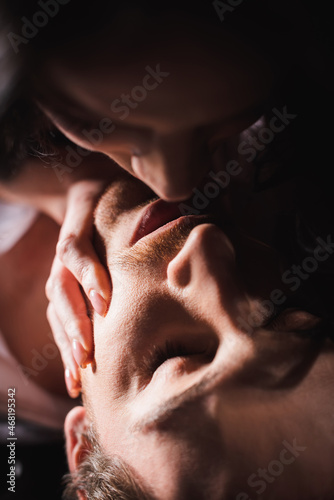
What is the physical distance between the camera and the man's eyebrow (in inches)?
17.5

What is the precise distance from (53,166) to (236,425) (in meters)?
0.32

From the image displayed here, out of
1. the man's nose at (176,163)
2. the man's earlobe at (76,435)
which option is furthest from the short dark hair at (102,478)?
the man's nose at (176,163)

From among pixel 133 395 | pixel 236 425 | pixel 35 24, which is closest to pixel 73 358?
pixel 133 395

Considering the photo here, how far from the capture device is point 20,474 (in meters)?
0.66

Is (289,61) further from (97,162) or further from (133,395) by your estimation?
(133,395)

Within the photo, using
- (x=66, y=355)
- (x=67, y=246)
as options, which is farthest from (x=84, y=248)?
(x=66, y=355)

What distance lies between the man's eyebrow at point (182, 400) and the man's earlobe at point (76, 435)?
0.17m

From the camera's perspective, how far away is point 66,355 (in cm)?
57

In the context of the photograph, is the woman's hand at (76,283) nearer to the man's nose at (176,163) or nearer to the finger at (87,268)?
the finger at (87,268)

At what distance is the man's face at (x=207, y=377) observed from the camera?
0.43m

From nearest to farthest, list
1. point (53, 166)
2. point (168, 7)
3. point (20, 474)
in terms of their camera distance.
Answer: point (168, 7)
point (53, 166)
point (20, 474)

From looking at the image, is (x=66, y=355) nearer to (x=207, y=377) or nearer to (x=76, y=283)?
(x=76, y=283)

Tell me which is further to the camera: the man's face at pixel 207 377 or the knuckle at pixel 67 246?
the knuckle at pixel 67 246

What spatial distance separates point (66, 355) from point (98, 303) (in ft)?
0.34
